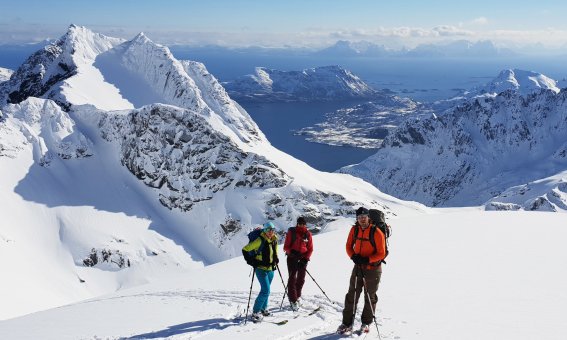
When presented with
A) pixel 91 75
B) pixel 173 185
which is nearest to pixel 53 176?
pixel 173 185

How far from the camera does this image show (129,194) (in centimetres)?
10325

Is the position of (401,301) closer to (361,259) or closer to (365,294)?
(365,294)

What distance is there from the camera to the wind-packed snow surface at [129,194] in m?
83.8

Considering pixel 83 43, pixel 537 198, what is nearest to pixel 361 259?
pixel 537 198

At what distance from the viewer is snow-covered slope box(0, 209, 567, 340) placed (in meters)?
12.5

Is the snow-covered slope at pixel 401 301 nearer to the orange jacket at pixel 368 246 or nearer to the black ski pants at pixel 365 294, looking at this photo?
the black ski pants at pixel 365 294

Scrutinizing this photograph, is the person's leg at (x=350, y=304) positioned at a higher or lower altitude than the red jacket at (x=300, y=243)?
lower

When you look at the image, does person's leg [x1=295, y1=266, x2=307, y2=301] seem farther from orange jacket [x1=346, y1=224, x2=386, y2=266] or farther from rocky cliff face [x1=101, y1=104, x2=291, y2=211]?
rocky cliff face [x1=101, y1=104, x2=291, y2=211]

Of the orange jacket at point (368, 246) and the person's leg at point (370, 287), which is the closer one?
the orange jacket at point (368, 246)

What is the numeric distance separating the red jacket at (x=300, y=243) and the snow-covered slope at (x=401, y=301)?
1.74 metres

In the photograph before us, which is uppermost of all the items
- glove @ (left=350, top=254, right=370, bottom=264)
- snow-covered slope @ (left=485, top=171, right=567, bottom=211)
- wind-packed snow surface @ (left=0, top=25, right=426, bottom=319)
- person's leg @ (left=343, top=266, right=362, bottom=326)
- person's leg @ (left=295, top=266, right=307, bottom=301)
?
glove @ (left=350, top=254, right=370, bottom=264)

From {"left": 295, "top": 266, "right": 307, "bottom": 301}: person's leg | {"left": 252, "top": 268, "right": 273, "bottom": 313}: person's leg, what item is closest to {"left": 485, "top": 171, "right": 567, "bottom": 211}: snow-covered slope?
{"left": 295, "top": 266, "right": 307, "bottom": 301}: person's leg

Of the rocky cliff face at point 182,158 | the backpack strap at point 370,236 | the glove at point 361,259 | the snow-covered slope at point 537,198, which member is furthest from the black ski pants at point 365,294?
the snow-covered slope at point 537,198

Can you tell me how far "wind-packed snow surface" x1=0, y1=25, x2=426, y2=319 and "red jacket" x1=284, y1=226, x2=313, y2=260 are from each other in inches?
2636
